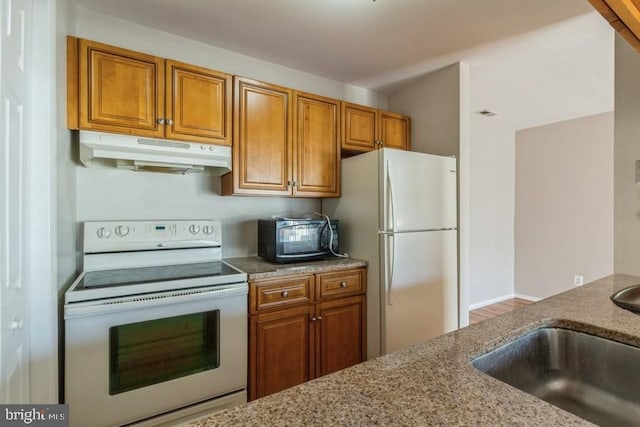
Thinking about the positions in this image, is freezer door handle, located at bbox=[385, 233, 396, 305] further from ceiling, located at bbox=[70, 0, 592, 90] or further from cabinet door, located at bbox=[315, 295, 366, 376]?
ceiling, located at bbox=[70, 0, 592, 90]

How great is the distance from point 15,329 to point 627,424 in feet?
5.97

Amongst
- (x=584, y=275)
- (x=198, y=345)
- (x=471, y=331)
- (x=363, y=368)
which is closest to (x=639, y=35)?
(x=471, y=331)

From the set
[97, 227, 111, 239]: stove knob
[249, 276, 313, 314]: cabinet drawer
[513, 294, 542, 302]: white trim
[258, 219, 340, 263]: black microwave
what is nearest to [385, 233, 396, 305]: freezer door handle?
[258, 219, 340, 263]: black microwave

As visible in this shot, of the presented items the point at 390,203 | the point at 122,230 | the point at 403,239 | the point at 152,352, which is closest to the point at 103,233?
the point at 122,230

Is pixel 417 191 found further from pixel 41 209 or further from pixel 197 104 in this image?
pixel 41 209

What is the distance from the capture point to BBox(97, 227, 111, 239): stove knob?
1806 mm

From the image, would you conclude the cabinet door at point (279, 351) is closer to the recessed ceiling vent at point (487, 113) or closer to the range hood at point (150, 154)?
the range hood at point (150, 154)

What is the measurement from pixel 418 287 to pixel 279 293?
1.03m

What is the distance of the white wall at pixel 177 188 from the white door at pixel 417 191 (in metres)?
0.84

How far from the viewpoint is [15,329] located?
3.37ft

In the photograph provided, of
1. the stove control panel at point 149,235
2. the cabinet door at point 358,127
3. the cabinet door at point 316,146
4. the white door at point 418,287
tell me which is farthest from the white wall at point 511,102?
the stove control panel at point 149,235

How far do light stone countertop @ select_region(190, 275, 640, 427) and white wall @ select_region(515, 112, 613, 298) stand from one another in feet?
12.3

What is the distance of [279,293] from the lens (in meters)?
1.90

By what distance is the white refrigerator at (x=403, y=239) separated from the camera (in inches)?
82.4
